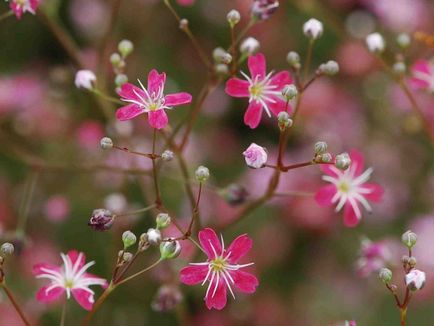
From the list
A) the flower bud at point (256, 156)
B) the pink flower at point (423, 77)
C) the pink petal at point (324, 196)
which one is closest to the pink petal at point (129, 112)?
the flower bud at point (256, 156)

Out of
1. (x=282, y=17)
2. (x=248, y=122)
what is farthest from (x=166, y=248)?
(x=282, y=17)

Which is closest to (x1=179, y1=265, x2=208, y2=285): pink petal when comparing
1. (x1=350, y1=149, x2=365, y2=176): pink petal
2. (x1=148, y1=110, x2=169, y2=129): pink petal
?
(x1=148, y1=110, x2=169, y2=129): pink petal

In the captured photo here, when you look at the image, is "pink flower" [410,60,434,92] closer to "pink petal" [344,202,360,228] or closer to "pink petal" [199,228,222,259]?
"pink petal" [344,202,360,228]

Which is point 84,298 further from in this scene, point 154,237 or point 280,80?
point 280,80

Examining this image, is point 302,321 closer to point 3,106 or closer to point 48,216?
point 48,216

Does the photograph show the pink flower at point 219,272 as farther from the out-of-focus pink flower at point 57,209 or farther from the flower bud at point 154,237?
the out-of-focus pink flower at point 57,209

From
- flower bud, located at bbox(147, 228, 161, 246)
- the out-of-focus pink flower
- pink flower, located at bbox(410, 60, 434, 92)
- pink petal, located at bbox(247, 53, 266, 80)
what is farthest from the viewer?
the out-of-focus pink flower

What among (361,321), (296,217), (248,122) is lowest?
(361,321)

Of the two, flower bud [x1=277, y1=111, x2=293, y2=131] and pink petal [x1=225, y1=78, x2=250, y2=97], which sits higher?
pink petal [x1=225, y1=78, x2=250, y2=97]
